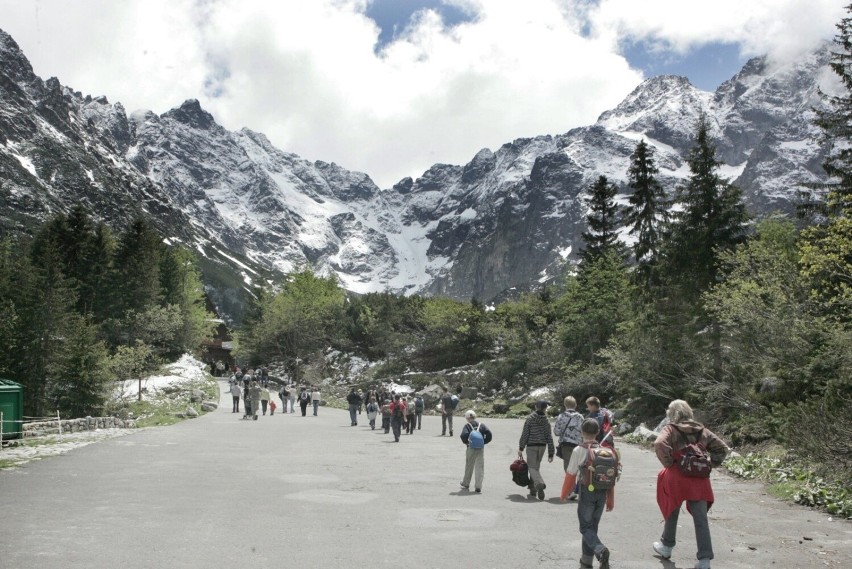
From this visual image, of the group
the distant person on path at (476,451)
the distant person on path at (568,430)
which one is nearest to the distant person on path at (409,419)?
the distant person on path at (476,451)

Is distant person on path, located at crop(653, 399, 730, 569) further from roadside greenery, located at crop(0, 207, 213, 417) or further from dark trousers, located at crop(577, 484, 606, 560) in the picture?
roadside greenery, located at crop(0, 207, 213, 417)

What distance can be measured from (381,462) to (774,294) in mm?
12257

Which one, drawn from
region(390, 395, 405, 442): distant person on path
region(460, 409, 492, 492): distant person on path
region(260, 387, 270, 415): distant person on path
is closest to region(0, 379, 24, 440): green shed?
region(390, 395, 405, 442): distant person on path

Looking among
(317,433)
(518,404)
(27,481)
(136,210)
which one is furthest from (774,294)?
(136,210)

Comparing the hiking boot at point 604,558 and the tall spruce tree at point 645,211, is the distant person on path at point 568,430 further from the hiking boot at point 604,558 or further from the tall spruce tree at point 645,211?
the tall spruce tree at point 645,211

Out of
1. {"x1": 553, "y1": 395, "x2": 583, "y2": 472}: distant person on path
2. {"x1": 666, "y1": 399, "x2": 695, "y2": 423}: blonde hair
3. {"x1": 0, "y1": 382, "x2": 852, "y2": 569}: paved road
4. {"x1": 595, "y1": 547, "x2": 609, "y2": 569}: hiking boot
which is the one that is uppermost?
{"x1": 666, "y1": 399, "x2": 695, "y2": 423}: blonde hair

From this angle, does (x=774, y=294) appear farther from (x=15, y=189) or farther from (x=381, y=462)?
(x=15, y=189)

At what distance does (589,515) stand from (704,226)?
21808 millimetres

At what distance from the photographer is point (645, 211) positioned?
35312mm

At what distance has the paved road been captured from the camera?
7613 mm

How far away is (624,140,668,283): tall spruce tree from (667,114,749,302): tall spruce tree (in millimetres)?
6154

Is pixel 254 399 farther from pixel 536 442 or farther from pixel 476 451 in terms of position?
pixel 536 442

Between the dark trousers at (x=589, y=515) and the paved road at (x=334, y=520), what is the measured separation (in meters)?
0.37

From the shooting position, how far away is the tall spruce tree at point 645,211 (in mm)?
→ 34312
